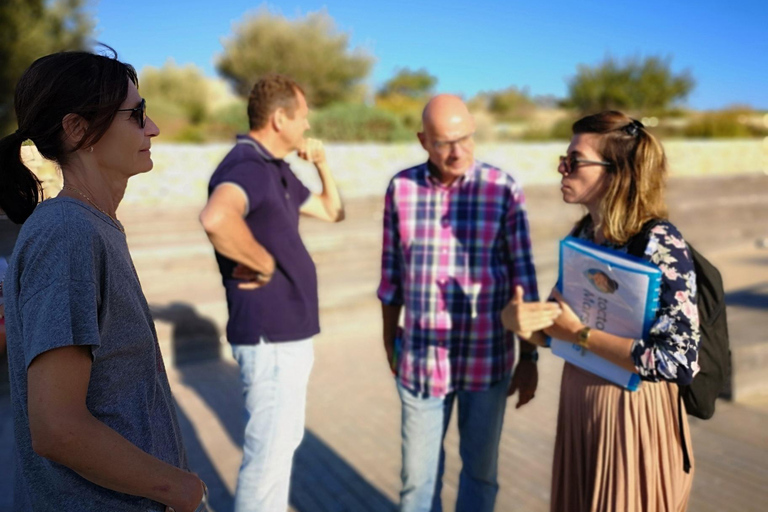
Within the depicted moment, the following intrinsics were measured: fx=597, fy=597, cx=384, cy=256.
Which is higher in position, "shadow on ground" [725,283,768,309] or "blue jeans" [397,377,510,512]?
"blue jeans" [397,377,510,512]

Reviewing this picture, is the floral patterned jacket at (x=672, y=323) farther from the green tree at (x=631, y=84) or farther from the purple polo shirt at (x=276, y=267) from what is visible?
the green tree at (x=631, y=84)

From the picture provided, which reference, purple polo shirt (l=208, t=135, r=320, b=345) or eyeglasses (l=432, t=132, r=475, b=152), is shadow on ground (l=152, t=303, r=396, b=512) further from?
eyeglasses (l=432, t=132, r=475, b=152)

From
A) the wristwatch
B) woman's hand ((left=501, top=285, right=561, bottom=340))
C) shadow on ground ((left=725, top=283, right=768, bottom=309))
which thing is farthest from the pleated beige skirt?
shadow on ground ((left=725, top=283, right=768, bottom=309))

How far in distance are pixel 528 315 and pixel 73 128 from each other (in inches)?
59.8

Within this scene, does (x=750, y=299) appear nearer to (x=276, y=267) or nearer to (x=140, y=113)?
(x=276, y=267)

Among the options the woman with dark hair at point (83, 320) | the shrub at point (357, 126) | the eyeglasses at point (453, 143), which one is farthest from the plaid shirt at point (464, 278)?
the shrub at point (357, 126)

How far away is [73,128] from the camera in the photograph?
1.16 m

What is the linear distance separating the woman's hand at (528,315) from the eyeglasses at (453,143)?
25.9 inches

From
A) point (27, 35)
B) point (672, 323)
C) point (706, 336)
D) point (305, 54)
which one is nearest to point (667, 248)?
point (672, 323)

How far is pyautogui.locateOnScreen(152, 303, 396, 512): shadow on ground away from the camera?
10.6 ft

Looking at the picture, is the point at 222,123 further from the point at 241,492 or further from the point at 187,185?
the point at 241,492

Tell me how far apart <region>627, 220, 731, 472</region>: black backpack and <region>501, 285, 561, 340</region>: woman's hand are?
34 cm

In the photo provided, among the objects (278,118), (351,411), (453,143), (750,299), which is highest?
(278,118)

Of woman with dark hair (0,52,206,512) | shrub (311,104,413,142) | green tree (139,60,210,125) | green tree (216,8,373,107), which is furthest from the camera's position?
green tree (139,60,210,125)
